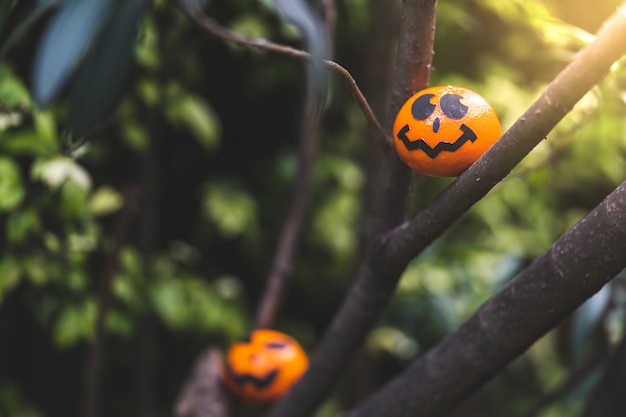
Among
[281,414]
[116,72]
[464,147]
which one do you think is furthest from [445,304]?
[116,72]

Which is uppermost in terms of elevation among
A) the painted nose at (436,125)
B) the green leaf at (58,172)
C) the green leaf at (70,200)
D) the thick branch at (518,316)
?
the painted nose at (436,125)

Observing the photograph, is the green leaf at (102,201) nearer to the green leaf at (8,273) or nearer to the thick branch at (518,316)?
Answer: the green leaf at (8,273)

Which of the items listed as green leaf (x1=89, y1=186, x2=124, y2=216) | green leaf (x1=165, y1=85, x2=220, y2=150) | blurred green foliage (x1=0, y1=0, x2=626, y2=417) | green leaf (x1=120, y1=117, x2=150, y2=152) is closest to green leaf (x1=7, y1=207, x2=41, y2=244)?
blurred green foliage (x1=0, y1=0, x2=626, y2=417)

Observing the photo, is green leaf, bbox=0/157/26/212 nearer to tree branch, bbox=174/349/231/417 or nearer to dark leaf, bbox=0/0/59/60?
tree branch, bbox=174/349/231/417

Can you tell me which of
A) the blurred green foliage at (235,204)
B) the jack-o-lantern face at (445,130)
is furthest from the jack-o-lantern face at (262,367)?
the jack-o-lantern face at (445,130)

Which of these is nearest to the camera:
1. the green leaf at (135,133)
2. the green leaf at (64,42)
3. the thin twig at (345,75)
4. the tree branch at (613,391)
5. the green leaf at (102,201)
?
the green leaf at (64,42)
